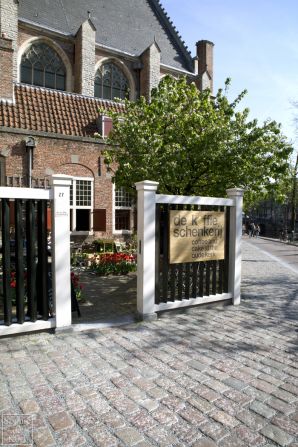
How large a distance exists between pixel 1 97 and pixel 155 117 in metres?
9.01

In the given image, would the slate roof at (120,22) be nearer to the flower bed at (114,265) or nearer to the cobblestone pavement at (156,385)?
the flower bed at (114,265)

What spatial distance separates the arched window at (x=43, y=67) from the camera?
20.7 metres

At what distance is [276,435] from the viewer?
2721mm

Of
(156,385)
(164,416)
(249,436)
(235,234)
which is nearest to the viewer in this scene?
(249,436)

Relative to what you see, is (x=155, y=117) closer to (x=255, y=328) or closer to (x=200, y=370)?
(x=255, y=328)

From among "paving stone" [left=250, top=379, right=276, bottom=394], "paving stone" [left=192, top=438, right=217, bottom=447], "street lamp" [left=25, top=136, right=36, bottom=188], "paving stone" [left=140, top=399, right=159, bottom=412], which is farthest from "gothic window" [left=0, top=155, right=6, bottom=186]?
"paving stone" [left=192, top=438, right=217, bottom=447]

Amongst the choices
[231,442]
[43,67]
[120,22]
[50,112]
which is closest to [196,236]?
[231,442]

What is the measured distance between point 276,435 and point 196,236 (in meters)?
3.65

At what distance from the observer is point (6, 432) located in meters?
2.67

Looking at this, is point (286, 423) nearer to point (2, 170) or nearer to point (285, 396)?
point (285, 396)

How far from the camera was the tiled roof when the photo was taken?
14.0 metres

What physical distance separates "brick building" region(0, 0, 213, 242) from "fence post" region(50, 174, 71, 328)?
9.52m

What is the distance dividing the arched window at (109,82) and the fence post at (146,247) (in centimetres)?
1961

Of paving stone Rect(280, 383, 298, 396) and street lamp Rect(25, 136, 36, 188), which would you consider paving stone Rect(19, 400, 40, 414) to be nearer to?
paving stone Rect(280, 383, 298, 396)
